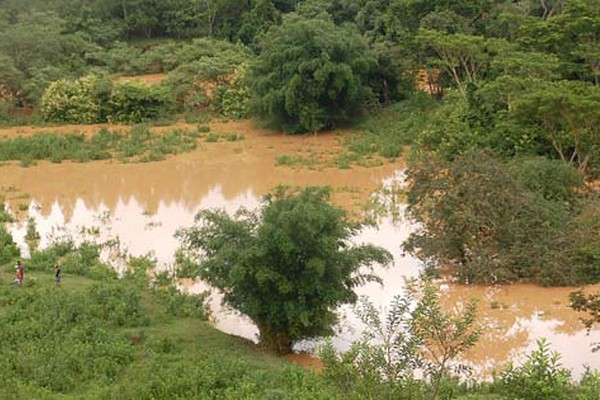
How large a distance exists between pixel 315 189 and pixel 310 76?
54.2ft

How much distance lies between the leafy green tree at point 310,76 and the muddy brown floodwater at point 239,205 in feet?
3.37

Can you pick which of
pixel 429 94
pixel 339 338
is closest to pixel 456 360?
pixel 339 338

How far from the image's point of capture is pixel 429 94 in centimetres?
3322

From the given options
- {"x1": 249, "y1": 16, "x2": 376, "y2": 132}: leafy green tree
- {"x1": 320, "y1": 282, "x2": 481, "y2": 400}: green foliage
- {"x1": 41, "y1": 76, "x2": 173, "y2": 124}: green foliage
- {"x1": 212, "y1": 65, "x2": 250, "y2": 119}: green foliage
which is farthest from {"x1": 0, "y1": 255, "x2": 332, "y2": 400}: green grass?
{"x1": 212, "y1": 65, "x2": 250, "y2": 119}: green foliage

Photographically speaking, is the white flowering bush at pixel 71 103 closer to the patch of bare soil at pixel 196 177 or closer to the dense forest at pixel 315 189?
the dense forest at pixel 315 189

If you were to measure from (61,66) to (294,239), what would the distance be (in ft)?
91.2

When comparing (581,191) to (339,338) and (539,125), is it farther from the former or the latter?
(339,338)

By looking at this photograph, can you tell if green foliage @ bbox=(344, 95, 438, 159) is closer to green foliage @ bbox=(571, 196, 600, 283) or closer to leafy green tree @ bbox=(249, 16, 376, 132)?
leafy green tree @ bbox=(249, 16, 376, 132)

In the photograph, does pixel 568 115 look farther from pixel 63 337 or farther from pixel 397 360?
pixel 397 360

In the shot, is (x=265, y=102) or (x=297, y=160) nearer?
(x=297, y=160)

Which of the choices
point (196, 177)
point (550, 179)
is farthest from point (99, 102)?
point (550, 179)

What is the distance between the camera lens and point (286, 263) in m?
13.3

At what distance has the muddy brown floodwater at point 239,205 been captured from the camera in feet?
47.5

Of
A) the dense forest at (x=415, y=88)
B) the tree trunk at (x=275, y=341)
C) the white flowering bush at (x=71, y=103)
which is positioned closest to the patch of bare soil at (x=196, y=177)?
the dense forest at (x=415, y=88)
